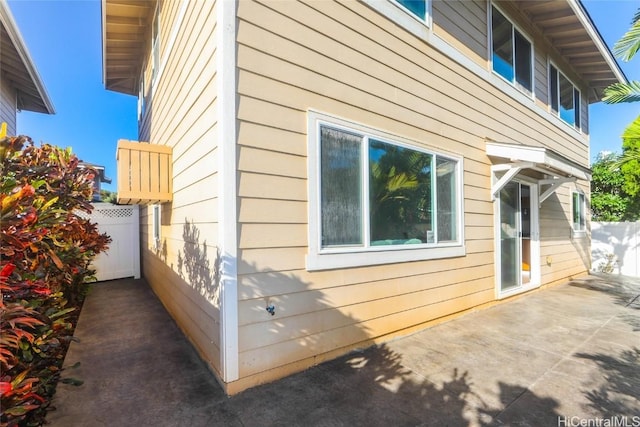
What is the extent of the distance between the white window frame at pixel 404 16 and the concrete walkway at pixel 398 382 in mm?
3791

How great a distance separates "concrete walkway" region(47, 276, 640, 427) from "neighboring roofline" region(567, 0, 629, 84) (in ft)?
17.9

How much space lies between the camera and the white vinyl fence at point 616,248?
8.37 metres

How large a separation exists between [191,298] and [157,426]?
1.41 m

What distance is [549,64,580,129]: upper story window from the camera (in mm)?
7078

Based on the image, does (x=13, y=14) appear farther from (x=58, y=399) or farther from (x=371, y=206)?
(x=371, y=206)

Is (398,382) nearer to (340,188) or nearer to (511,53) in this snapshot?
(340,188)

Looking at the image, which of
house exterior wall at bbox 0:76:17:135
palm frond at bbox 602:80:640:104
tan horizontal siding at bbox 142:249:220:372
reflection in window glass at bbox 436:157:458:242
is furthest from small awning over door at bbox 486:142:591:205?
house exterior wall at bbox 0:76:17:135

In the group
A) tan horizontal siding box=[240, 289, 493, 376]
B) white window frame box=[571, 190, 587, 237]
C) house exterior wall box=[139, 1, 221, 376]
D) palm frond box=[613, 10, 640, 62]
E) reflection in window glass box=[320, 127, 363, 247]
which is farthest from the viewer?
white window frame box=[571, 190, 587, 237]

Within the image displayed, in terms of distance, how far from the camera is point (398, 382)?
261cm

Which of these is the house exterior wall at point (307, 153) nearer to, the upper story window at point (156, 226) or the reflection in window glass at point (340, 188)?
the reflection in window glass at point (340, 188)

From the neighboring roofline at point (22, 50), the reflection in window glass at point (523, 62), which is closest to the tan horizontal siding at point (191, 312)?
the neighboring roofline at point (22, 50)

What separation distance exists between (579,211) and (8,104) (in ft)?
50.1
